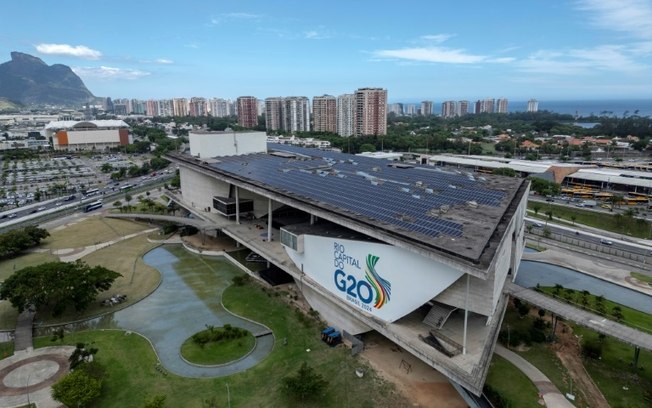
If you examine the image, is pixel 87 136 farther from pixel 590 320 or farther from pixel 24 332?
pixel 590 320

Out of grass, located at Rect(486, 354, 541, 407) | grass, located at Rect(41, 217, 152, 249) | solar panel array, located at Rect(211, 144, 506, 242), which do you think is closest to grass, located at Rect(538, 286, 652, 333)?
grass, located at Rect(486, 354, 541, 407)

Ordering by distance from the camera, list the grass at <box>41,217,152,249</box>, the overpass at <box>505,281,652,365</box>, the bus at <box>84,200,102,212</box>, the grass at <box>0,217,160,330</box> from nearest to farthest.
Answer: the overpass at <box>505,281,652,365</box>
the grass at <box>0,217,160,330</box>
the grass at <box>41,217,152,249</box>
the bus at <box>84,200,102,212</box>

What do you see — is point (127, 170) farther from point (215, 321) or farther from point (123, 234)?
point (215, 321)

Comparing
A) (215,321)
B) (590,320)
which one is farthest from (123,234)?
(590,320)

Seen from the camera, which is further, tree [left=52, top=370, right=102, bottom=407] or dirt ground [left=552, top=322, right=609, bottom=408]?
dirt ground [left=552, top=322, right=609, bottom=408]

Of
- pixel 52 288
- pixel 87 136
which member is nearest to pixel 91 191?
pixel 52 288

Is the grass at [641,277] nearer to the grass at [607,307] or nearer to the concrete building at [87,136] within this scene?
the grass at [607,307]

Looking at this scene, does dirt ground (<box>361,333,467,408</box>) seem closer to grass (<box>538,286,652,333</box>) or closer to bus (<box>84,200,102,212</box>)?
grass (<box>538,286,652,333</box>)
